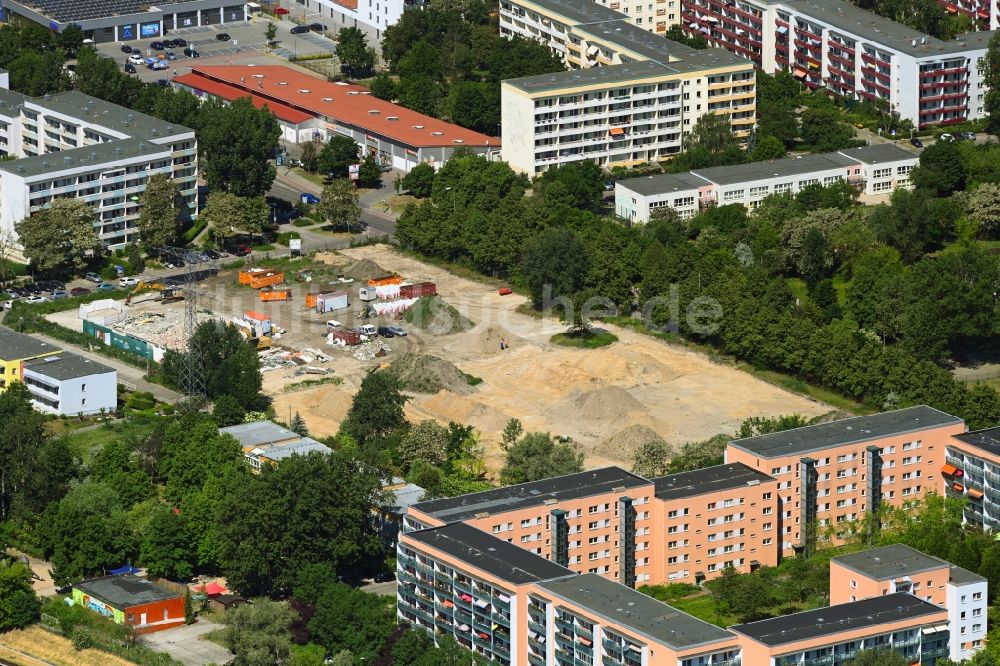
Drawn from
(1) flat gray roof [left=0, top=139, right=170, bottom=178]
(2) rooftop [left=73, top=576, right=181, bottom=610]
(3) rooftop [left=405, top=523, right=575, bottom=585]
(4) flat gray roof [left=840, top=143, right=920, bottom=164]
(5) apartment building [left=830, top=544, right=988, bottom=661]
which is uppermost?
(1) flat gray roof [left=0, top=139, right=170, bottom=178]

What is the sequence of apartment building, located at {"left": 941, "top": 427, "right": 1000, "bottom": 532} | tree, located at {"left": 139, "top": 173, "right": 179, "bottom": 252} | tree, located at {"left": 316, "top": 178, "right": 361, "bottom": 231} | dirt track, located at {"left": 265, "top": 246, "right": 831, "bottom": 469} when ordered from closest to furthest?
apartment building, located at {"left": 941, "top": 427, "right": 1000, "bottom": 532}, dirt track, located at {"left": 265, "top": 246, "right": 831, "bottom": 469}, tree, located at {"left": 139, "top": 173, "right": 179, "bottom": 252}, tree, located at {"left": 316, "top": 178, "right": 361, "bottom": 231}

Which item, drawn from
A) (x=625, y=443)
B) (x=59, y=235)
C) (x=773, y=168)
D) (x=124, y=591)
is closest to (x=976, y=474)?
(x=625, y=443)

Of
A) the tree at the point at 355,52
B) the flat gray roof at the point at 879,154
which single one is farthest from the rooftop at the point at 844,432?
the tree at the point at 355,52

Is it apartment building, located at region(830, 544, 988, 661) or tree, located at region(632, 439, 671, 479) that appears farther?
tree, located at region(632, 439, 671, 479)

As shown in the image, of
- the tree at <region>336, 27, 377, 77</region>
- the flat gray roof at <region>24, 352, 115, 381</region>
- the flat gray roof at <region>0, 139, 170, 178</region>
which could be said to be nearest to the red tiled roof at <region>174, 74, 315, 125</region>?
the tree at <region>336, 27, 377, 77</region>

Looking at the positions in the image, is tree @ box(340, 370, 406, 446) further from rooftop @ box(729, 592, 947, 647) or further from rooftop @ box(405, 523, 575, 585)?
rooftop @ box(729, 592, 947, 647)

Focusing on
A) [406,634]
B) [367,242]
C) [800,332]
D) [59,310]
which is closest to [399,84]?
[367,242]
